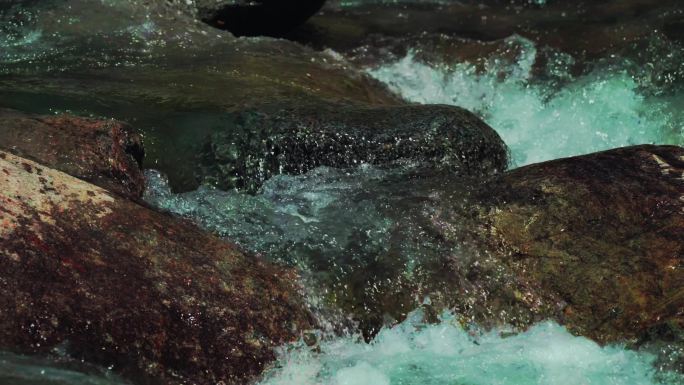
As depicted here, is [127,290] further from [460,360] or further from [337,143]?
[337,143]

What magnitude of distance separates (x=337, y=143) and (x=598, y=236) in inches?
67.3

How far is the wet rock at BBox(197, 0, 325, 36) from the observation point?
8.85 m

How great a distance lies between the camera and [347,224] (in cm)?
479

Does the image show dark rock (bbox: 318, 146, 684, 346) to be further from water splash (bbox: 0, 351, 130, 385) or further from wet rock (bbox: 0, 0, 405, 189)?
wet rock (bbox: 0, 0, 405, 189)

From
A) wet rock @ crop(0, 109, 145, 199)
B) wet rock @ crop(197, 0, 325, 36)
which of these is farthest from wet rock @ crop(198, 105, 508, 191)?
wet rock @ crop(197, 0, 325, 36)

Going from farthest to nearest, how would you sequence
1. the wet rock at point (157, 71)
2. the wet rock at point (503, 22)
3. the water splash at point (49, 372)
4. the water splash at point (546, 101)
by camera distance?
the wet rock at point (503, 22), the water splash at point (546, 101), the wet rock at point (157, 71), the water splash at point (49, 372)

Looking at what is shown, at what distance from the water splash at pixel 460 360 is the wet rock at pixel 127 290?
178 millimetres

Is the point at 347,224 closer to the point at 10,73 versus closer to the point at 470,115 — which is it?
the point at 470,115

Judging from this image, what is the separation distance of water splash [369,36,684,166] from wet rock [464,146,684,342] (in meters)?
2.25

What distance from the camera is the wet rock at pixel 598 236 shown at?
4.27 meters

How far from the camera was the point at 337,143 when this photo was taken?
18.1 ft

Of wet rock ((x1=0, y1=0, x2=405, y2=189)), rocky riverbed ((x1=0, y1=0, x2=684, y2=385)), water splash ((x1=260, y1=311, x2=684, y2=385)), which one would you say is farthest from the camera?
wet rock ((x1=0, y1=0, x2=405, y2=189))

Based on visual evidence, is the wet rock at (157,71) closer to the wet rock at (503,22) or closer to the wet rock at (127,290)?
the wet rock at (127,290)

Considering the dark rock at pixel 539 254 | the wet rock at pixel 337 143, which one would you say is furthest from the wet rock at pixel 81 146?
the dark rock at pixel 539 254
